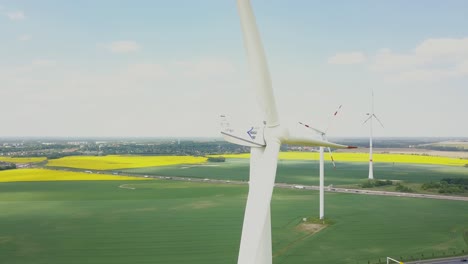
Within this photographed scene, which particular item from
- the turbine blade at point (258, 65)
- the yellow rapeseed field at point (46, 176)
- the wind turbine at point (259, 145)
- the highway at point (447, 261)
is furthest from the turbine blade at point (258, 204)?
the yellow rapeseed field at point (46, 176)

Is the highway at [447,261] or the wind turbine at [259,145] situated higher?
the wind turbine at [259,145]

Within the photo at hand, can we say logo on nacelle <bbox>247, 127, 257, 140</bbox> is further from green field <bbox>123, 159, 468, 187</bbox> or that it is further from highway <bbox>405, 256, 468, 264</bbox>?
green field <bbox>123, 159, 468, 187</bbox>

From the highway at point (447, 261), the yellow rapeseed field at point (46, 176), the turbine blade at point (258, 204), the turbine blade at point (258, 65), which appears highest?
the turbine blade at point (258, 65)

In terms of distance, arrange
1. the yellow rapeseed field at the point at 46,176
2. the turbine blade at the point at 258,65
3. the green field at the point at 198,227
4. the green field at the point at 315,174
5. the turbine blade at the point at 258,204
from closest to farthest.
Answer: the turbine blade at the point at 258,204 < the turbine blade at the point at 258,65 < the green field at the point at 198,227 < the yellow rapeseed field at the point at 46,176 < the green field at the point at 315,174

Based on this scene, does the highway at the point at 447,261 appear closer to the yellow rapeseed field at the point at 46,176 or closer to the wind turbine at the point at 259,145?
the wind turbine at the point at 259,145

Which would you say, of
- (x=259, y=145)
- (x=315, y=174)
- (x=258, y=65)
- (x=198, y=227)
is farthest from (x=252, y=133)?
(x=315, y=174)

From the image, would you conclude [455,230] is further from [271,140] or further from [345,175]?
[345,175]

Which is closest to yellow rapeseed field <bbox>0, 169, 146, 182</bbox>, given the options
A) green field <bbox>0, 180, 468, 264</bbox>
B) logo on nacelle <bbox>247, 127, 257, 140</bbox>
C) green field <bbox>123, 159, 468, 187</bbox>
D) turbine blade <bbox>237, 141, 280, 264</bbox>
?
green field <bbox>123, 159, 468, 187</bbox>

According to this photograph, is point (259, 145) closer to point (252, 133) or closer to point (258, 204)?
point (252, 133)

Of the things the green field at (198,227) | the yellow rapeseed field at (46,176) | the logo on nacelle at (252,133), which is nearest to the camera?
the logo on nacelle at (252,133)
